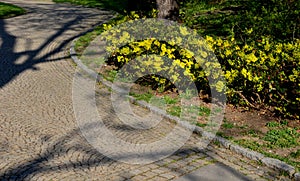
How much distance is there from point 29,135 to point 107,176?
6.77 feet

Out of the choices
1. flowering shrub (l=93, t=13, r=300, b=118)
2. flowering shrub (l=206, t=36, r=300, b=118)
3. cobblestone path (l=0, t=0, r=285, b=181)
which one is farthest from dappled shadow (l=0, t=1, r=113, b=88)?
flowering shrub (l=206, t=36, r=300, b=118)

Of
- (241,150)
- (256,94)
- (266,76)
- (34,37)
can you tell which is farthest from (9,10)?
(241,150)

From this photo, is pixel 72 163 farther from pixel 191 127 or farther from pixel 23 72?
pixel 23 72

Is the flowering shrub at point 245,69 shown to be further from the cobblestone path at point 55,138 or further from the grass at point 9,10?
the grass at point 9,10

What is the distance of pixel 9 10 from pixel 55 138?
15646 millimetres

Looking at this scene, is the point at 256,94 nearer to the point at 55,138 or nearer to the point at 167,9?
the point at 55,138

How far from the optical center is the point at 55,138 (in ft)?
22.6

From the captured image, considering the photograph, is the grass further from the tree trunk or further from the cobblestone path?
the tree trunk

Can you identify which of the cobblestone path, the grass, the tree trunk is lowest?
the cobblestone path

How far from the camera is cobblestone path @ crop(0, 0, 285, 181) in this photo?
5797 millimetres

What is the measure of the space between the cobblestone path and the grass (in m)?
7.52

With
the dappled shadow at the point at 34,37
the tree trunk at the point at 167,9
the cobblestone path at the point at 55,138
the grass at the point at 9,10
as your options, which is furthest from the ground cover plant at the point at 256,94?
the grass at the point at 9,10

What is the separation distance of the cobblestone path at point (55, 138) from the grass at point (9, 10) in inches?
296

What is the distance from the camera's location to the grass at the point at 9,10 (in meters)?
19.5
